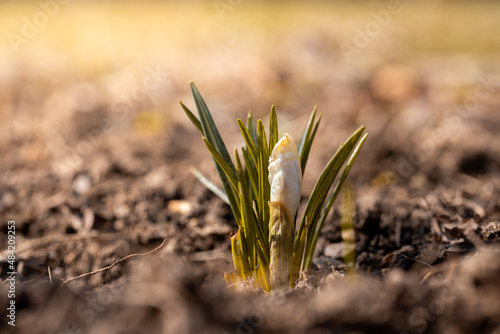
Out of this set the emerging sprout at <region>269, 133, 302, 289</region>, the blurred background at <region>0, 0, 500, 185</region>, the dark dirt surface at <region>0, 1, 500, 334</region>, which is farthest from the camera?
the blurred background at <region>0, 0, 500, 185</region>

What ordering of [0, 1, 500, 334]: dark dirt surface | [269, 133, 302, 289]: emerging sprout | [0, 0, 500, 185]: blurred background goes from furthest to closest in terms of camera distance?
[0, 0, 500, 185]: blurred background, [269, 133, 302, 289]: emerging sprout, [0, 1, 500, 334]: dark dirt surface

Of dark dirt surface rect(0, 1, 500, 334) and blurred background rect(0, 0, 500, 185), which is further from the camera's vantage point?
blurred background rect(0, 0, 500, 185)

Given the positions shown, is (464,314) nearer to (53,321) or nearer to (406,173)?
(53,321)

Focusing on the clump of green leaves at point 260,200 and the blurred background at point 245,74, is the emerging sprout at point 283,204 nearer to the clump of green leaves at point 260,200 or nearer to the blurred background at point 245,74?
the clump of green leaves at point 260,200

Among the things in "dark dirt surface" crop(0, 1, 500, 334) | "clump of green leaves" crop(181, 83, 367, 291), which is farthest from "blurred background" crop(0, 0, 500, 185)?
"clump of green leaves" crop(181, 83, 367, 291)

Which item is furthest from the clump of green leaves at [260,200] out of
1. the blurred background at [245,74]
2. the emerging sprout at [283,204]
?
the blurred background at [245,74]

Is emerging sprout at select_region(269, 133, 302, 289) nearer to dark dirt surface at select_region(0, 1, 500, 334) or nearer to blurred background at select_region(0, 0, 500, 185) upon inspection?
dark dirt surface at select_region(0, 1, 500, 334)

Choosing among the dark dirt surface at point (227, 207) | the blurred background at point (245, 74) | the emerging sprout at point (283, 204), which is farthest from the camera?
the blurred background at point (245, 74)

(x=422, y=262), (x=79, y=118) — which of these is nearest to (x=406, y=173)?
(x=422, y=262)
